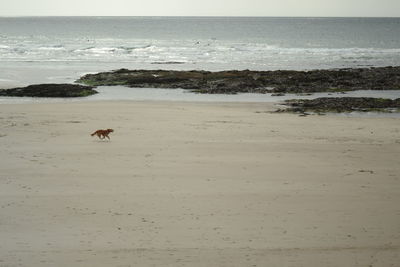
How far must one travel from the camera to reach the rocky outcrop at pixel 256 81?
24.4 metres

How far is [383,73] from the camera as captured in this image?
29.5 meters

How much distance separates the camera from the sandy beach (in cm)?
648

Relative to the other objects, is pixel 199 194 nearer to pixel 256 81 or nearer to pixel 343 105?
pixel 343 105

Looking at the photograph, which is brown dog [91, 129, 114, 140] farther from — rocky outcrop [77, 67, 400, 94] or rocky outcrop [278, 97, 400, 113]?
rocky outcrop [77, 67, 400, 94]

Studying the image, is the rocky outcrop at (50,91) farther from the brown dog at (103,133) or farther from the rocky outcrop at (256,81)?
the brown dog at (103,133)

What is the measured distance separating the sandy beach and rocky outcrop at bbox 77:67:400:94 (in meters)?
9.17

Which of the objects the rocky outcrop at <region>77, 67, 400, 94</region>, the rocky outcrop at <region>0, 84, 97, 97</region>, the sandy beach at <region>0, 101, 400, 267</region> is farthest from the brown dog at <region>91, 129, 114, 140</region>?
the rocky outcrop at <region>77, 67, 400, 94</region>

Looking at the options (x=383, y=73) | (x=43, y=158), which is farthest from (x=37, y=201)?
(x=383, y=73)

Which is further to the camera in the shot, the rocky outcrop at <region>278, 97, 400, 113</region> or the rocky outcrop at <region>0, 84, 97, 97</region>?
the rocky outcrop at <region>0, 84, 97, 97</region>

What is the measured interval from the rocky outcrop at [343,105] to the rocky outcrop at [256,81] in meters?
4.03

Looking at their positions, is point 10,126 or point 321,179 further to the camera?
point 10,126

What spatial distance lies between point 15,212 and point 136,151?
14.2 feet

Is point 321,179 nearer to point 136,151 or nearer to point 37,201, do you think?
point 136,151

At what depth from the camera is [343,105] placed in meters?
18.9
